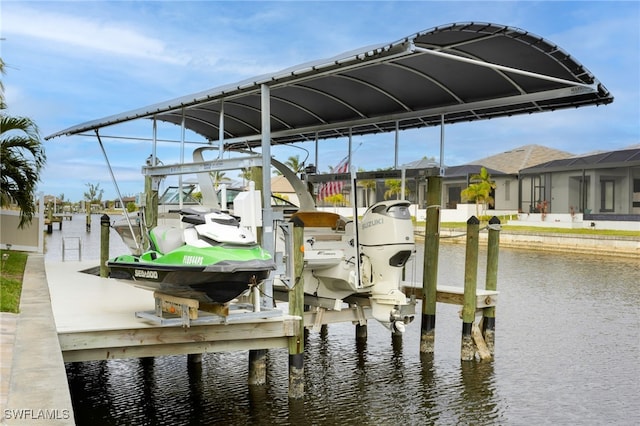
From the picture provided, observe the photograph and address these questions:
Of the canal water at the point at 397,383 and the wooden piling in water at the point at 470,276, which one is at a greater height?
the wooden piling in water at the point at 470,276

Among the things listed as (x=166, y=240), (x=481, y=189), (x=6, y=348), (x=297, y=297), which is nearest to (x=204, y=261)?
(x=166, y=240)

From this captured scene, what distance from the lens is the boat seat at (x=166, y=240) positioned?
8.91m

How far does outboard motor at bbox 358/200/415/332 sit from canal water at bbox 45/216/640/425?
86cm

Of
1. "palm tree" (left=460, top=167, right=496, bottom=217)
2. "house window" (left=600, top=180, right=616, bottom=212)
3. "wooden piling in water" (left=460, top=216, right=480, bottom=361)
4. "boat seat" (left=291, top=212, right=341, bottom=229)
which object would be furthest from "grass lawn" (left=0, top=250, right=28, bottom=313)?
"house window" (left=600, top=180, right=616, bottom=212)

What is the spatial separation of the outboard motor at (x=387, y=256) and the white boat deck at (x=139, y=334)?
2.05 m

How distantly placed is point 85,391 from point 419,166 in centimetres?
703

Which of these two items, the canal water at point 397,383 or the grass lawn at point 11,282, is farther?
the grass lawn at point 11,282

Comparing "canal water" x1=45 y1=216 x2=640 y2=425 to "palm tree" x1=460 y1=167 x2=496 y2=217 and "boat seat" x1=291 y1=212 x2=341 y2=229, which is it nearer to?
"boat seat" x1=291 y1=212 x2=341 y2=229

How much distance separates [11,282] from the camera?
13469 millimetres

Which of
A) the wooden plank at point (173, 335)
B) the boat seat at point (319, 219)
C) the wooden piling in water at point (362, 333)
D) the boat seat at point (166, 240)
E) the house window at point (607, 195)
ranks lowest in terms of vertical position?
the wooden piling in water at point (362, 333)

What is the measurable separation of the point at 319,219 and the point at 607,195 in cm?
3929

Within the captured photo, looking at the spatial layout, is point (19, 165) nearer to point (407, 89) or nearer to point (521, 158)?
point (407, 89)

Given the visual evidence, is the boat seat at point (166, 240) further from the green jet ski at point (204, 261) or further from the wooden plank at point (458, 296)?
the wooden plank at point (458, 296)

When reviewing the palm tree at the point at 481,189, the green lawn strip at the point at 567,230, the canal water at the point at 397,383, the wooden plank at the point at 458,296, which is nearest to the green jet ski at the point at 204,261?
the canal water at the point at 397,383
